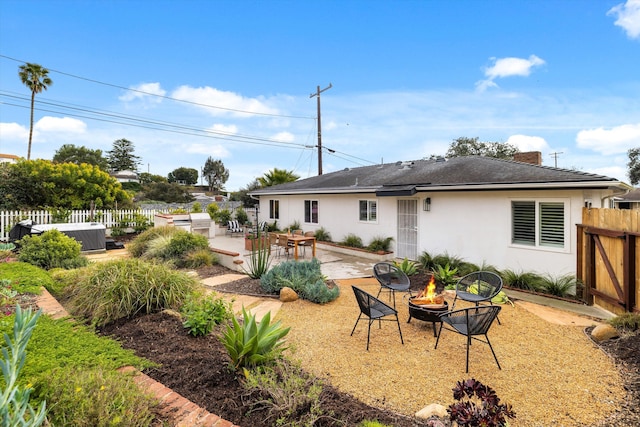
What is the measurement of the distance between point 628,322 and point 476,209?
201 inches

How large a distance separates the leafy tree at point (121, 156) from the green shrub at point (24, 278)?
2315 inches

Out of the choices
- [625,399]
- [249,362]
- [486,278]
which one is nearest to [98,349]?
[249,362]

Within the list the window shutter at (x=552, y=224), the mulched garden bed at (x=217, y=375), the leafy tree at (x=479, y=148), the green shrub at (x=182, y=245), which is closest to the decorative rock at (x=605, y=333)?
the mulched garden bed at (x=217, y=375)

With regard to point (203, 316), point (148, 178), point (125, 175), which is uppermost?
point (125, 175)

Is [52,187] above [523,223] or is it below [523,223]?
above

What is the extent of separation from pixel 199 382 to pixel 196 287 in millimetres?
3098

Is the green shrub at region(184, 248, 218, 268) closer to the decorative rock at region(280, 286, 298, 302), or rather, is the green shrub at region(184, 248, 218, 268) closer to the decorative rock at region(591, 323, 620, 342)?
the decorative rock at region(280, 286, 298, 302)

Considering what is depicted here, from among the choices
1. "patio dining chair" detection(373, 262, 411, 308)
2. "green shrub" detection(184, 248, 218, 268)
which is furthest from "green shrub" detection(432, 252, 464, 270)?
"green shrub" detection(184, 248, 218, 268)

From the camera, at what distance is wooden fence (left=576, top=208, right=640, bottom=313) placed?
5.72 meters

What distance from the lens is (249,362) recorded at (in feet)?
11.0

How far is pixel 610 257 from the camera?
6367 mm

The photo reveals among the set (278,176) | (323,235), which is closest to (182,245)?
(323,235)

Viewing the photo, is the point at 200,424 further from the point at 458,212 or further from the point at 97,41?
the point at 97,41

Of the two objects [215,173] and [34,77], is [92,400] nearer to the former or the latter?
[34,77]
